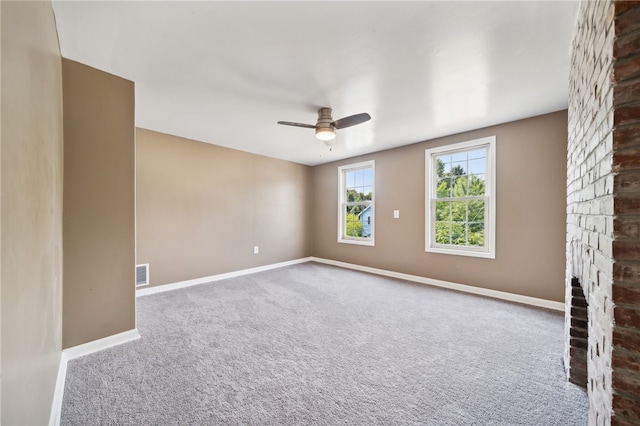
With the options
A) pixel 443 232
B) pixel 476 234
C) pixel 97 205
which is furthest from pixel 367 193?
pixel 97 205

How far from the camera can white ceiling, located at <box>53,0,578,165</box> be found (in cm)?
149

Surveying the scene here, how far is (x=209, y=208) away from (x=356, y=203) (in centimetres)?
276

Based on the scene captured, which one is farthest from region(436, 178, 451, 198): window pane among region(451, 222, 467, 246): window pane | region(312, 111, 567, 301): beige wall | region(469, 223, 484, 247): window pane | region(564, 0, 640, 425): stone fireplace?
region(564, 0, 640, 425): stone fireplace

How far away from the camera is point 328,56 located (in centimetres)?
189

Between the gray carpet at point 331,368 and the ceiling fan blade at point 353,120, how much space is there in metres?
2.03

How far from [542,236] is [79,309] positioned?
4714 millimetres

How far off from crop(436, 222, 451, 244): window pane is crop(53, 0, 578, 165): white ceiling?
1569 millimetres

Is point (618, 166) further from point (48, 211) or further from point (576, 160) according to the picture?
point (48, 211)

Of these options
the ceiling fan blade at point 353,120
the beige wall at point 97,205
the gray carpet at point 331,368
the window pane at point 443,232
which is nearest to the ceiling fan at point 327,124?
the ceiling fan blade at point 353,120

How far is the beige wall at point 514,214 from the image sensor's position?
116 inches

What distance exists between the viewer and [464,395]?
62.5 inches

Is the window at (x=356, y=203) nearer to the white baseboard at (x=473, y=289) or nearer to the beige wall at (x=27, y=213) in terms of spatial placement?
the white baseboard at (x=473, y=289)

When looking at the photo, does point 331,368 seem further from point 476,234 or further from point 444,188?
point 444,188

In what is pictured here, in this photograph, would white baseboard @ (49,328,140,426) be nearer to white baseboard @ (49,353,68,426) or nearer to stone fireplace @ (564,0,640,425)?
white baseboard @ (49,353,68,426)
